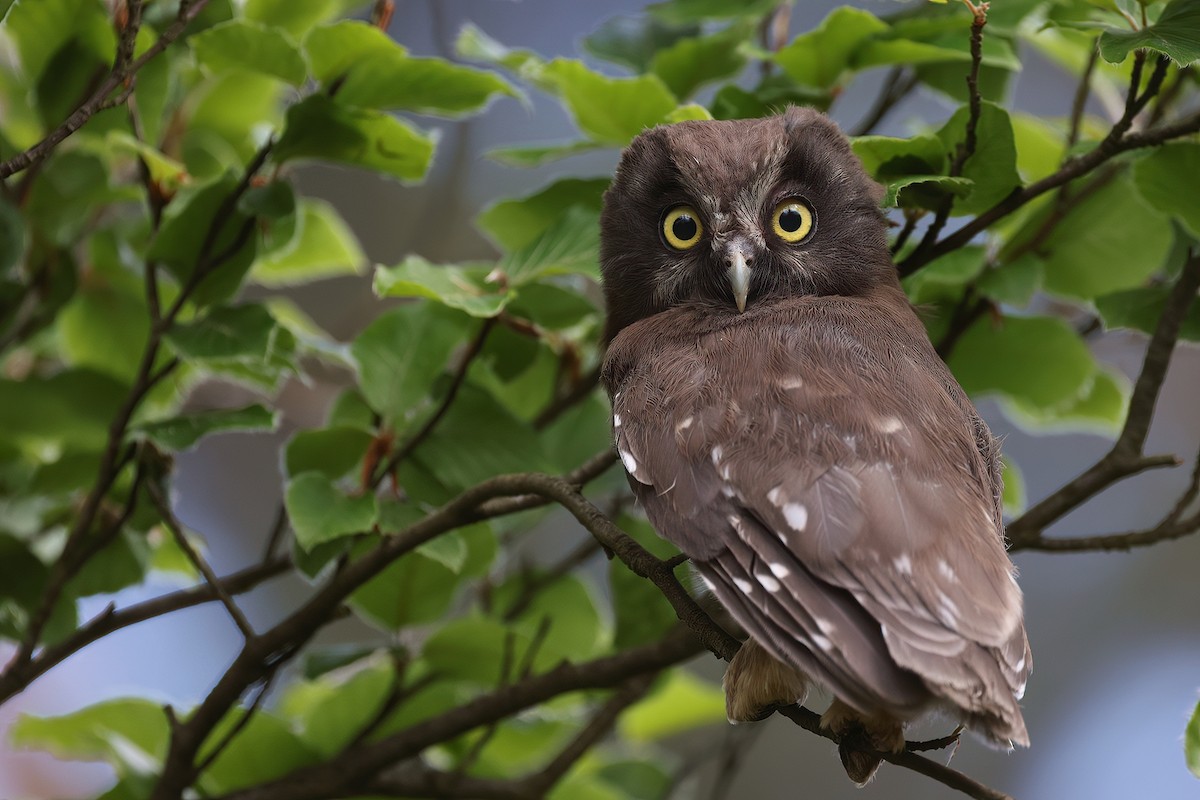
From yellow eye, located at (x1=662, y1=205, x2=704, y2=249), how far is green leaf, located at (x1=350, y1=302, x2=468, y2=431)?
16.5 inches

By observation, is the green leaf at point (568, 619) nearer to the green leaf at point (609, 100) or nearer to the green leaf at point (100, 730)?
the green leaf at point (100, 730)

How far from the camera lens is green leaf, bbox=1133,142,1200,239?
1989 millimetres

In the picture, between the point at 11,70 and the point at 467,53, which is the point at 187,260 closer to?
the point at 467,53

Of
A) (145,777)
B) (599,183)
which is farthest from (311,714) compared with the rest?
(599,183)

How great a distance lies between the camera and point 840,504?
161 centimetres

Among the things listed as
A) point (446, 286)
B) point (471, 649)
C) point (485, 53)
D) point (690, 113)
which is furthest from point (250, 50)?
point (471, 649)

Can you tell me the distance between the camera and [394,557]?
2.00 metres

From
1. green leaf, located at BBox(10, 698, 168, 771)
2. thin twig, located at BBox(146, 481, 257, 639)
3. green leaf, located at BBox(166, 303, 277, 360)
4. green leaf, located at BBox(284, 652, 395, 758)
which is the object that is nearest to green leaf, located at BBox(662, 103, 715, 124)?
green leaf, located at BBox(166, 303, 277, 360)

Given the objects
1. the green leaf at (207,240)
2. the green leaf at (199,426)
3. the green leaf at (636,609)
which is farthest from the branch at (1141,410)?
the green leaf at (207,240)

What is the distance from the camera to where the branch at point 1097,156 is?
1.90 meters

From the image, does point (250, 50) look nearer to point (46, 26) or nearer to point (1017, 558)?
point (46, 26)

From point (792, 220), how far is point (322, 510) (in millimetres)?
938

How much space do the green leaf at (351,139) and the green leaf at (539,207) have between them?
9.0 inches

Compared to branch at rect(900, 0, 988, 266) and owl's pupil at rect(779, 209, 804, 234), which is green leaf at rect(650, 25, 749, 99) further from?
branch at rect(900, 0, 988, 266)
